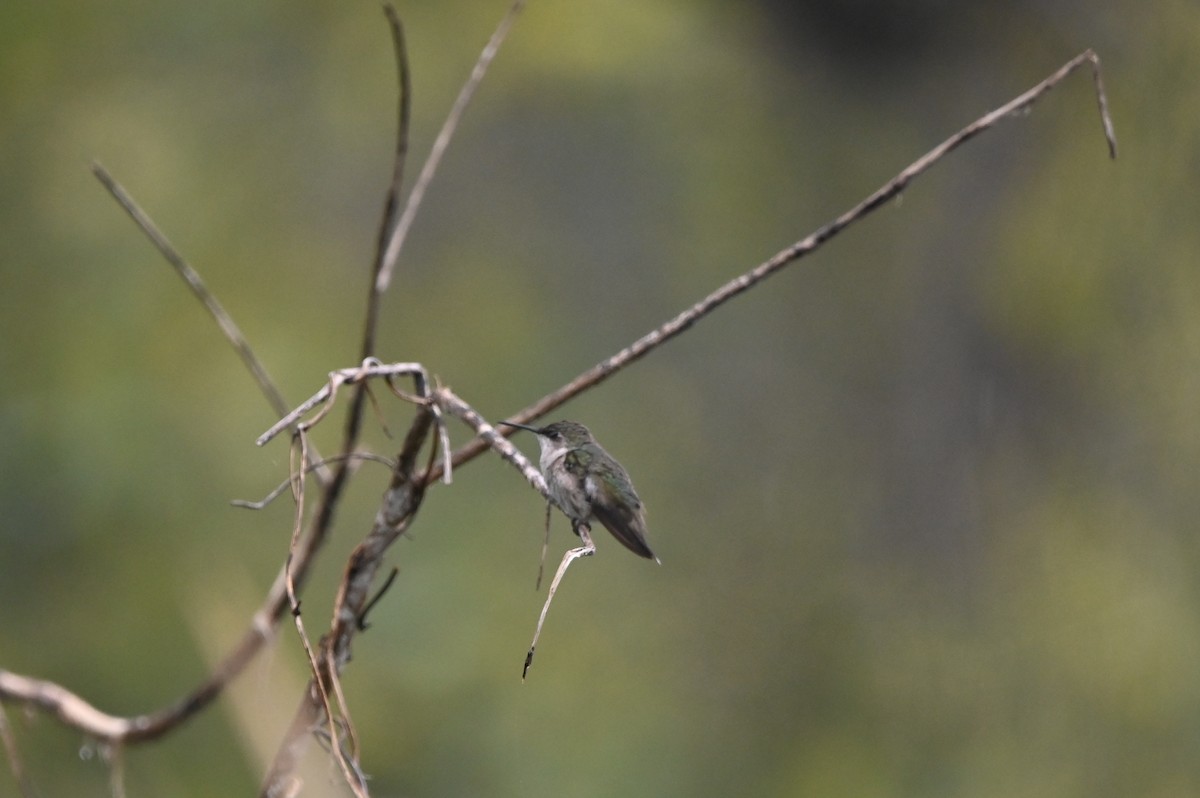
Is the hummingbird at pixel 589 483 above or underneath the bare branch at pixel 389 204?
underneath

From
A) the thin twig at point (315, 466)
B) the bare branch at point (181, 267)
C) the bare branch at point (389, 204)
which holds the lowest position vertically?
the bare branch at point (181, 267)

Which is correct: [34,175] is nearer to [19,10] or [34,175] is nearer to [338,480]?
[19,10]

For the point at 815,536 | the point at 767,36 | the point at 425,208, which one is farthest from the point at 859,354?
the point at 425,208

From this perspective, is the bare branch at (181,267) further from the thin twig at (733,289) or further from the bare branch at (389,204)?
the thin twig at (733,289)

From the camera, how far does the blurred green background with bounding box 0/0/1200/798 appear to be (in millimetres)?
3043

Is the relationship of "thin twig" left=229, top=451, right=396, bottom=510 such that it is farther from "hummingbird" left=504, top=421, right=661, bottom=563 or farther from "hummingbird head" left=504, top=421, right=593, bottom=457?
"hummingbird head" left=504, top=421, right=593, bottom=457

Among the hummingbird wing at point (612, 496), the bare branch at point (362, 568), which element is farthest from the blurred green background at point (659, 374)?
the bare branch at point (362, 568)

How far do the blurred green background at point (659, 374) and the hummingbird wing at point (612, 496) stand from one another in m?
1.59

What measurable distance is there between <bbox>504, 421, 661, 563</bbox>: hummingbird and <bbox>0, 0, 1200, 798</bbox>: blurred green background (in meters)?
1.52

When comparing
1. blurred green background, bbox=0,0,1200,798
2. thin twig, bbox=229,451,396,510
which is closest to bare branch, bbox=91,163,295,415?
thin twig, bbox=229,451,396,510

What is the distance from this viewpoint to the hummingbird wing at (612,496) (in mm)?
1075

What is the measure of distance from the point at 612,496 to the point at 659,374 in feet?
7.00

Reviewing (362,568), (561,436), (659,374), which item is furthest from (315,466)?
(659,374)

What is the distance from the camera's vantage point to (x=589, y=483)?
1207 mm
